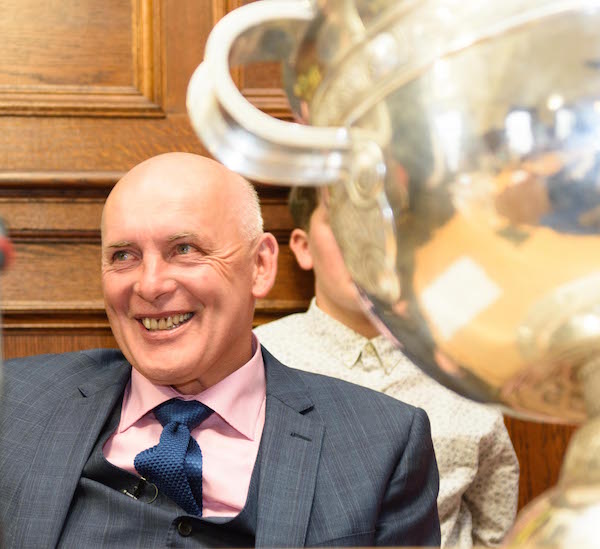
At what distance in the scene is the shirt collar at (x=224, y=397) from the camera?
3.65ft

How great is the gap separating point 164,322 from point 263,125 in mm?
823

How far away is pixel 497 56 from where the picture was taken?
301 mm

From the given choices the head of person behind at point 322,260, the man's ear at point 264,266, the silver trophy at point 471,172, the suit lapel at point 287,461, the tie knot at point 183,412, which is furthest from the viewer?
the head of person behind at point 322,260

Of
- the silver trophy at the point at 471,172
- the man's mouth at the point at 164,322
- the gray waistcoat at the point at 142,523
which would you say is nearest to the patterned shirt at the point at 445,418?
the man's mouth at the point at 164,322

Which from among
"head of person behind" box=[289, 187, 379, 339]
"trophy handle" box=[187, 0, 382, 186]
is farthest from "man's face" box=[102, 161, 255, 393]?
"trophy handle" box=[187, 0, 382, 186]

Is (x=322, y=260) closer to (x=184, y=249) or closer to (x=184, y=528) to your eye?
(x=184, y=249)

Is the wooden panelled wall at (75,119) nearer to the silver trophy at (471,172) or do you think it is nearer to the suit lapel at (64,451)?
the suit lapel at (64,451)

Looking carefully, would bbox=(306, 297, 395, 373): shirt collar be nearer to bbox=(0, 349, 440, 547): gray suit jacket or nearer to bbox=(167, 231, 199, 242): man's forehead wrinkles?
bbox=(0, 349, 440, 547): gray suit jacket

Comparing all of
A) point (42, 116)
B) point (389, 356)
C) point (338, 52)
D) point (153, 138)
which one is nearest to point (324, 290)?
point (389, 356)

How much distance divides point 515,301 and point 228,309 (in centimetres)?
88

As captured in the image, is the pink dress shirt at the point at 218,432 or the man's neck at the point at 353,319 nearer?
the pink dress shirt at the point at 218,432

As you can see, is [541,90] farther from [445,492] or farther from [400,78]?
[445,492]

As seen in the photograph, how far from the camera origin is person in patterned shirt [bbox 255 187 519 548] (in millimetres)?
1281

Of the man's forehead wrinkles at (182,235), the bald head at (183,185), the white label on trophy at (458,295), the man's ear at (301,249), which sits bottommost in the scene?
the man's ear at (301,249)
